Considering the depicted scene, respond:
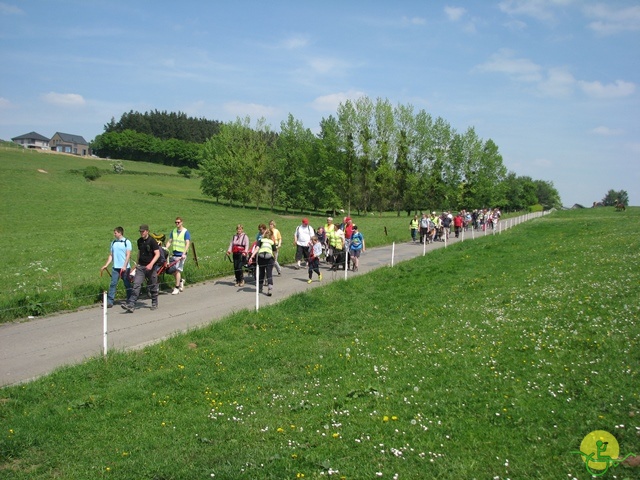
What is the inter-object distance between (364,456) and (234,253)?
11.1 meters

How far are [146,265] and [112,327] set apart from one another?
2.18m

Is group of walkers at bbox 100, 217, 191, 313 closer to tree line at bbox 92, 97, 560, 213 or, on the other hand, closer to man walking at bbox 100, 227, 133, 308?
man walking at bbox 100, 227, 133, 308

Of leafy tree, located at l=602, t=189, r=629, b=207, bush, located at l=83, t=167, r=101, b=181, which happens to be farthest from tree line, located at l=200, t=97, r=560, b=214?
leafy tree, located at l=602, t=189, r=629, b=207

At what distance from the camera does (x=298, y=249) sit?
19500 millimetres

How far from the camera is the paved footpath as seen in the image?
29.2 feet

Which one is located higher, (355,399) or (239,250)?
(239,250)

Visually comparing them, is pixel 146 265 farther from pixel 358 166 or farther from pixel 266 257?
pixel 358 166

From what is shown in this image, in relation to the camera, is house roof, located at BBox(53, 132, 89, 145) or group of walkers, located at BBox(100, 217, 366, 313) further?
house roof, located at BBox(53, 132, 89, 145)

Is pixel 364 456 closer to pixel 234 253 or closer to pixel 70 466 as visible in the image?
pixel 70 466

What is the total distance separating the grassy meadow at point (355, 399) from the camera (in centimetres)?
539

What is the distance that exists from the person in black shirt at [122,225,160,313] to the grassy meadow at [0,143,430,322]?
97 cm

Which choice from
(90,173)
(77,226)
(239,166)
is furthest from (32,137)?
(77,226)

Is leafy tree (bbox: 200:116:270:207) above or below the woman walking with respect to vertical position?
above

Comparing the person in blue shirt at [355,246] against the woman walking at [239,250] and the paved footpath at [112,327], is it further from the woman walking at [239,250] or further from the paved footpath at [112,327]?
the woman walking at [239,250]
